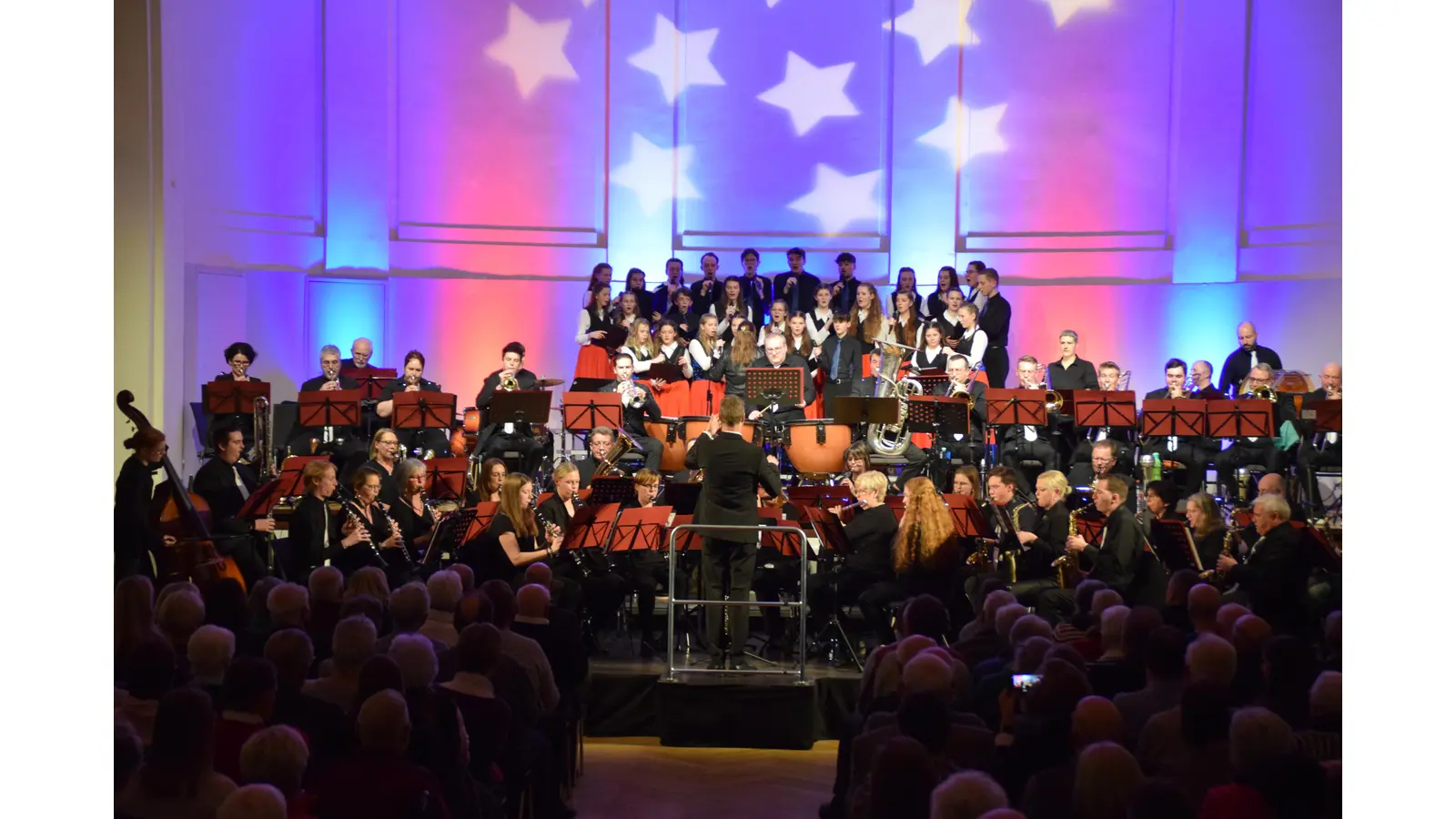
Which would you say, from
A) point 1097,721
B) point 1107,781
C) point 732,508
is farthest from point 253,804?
point 732,508

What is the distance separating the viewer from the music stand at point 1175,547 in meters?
6.96

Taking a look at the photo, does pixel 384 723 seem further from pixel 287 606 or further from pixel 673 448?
pixel 673 448

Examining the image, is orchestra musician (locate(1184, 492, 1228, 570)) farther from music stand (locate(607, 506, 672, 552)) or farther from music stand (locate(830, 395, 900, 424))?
music stand (locate(607, 506, 672, 552))

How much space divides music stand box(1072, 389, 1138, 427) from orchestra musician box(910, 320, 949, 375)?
1.28 metres

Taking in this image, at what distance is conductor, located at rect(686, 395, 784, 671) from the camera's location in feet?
23.9

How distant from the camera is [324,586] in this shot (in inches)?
208

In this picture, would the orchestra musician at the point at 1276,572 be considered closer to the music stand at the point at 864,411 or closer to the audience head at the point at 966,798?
the music stand at the point at 864,411

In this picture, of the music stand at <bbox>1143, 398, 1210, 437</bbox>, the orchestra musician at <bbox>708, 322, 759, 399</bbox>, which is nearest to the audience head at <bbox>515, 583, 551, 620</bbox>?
the orchestra musician at <bbox>708, 322, 759, 399</bbox>

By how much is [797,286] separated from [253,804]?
9604 millimetres

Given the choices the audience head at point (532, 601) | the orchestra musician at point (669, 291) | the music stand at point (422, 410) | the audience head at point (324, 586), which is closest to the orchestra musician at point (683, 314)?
the orchestra musician at point (669, 291)

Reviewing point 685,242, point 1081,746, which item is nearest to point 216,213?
point 685,242

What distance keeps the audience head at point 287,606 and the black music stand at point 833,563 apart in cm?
306
